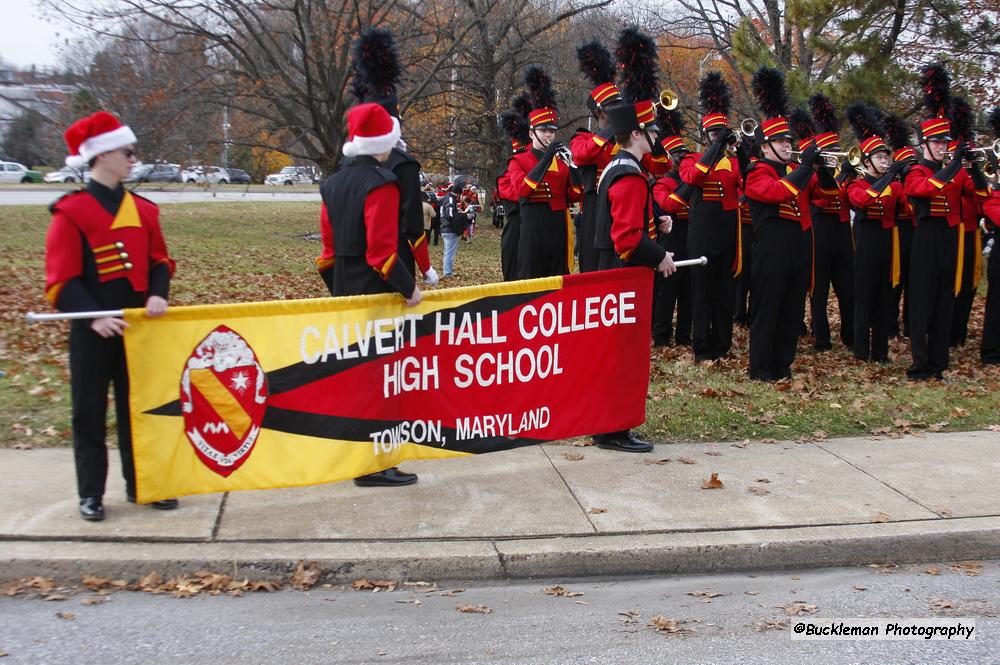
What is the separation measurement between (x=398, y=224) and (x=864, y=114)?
7163 millimetres

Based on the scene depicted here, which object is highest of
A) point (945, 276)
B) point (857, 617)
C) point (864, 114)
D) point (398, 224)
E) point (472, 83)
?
point (472, 83)

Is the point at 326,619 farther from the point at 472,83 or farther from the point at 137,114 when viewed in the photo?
the point at 472,83

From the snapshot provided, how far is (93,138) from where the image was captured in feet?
16.6

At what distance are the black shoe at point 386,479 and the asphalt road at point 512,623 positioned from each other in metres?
1.23

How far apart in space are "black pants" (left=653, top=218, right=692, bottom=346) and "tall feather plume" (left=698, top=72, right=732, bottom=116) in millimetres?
1524

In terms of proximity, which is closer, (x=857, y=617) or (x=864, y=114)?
(x=857, y=617)

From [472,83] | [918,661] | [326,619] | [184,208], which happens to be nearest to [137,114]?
[472,83]

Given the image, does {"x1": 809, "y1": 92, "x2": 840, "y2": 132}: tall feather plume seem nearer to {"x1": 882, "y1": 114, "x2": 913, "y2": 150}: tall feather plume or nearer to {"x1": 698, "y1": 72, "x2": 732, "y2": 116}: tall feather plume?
{"x1": 698, "y1": 72, "x2": 732, "y2": 116}: tall feather plume

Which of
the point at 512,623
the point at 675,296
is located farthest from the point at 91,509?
the point at 675,296

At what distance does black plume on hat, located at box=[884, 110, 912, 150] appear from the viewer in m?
10.8

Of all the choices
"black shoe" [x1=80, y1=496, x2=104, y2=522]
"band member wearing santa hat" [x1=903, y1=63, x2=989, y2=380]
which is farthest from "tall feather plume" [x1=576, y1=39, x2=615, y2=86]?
"black shoe" [x1=80, y1=496, x2=104, y2=522]

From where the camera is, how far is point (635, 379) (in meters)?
6.63

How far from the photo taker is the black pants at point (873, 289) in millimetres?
10352

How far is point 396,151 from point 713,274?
488 cm
